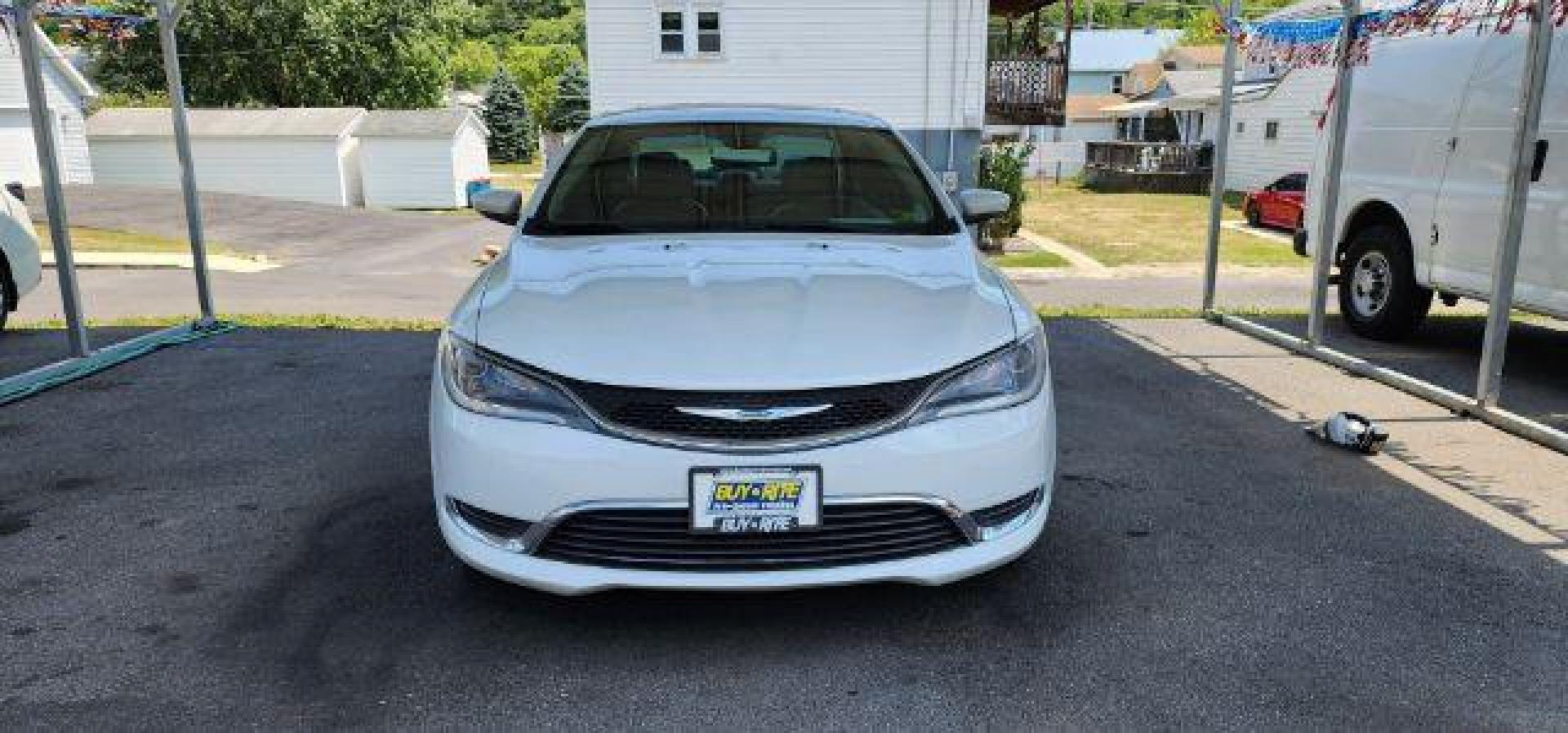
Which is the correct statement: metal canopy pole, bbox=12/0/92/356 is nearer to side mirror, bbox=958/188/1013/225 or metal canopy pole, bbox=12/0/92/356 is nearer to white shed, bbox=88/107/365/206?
side mirror, bbox=958/188/1013/225

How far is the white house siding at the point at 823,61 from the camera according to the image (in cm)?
1823

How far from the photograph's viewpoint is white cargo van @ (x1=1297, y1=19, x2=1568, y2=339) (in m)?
5.77

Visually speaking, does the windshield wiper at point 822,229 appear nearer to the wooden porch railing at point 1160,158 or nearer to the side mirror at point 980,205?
the side mirror at point 980,205

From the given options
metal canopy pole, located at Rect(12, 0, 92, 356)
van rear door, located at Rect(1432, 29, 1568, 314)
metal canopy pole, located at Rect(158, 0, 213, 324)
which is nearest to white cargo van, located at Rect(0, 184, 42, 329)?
metal canopy pole, located at Rect(158, 0, 213, 324)

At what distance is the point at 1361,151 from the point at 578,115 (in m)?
50.3

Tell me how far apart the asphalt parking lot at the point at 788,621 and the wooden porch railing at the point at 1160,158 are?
2999 cm

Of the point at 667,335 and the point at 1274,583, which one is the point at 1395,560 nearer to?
the point at 1274,583

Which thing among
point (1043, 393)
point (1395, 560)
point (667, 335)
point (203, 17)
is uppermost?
point (203, 17)

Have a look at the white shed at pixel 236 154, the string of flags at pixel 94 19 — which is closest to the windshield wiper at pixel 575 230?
the string of flags at pixel 94 19

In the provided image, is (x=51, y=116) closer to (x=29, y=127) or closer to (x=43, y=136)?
(x=29, y=127)

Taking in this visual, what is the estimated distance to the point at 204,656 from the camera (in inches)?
114

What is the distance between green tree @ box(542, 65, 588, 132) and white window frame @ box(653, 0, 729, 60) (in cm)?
3763

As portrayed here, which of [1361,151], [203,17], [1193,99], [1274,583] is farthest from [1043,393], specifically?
[203,17]

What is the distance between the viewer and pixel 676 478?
8.66ft
